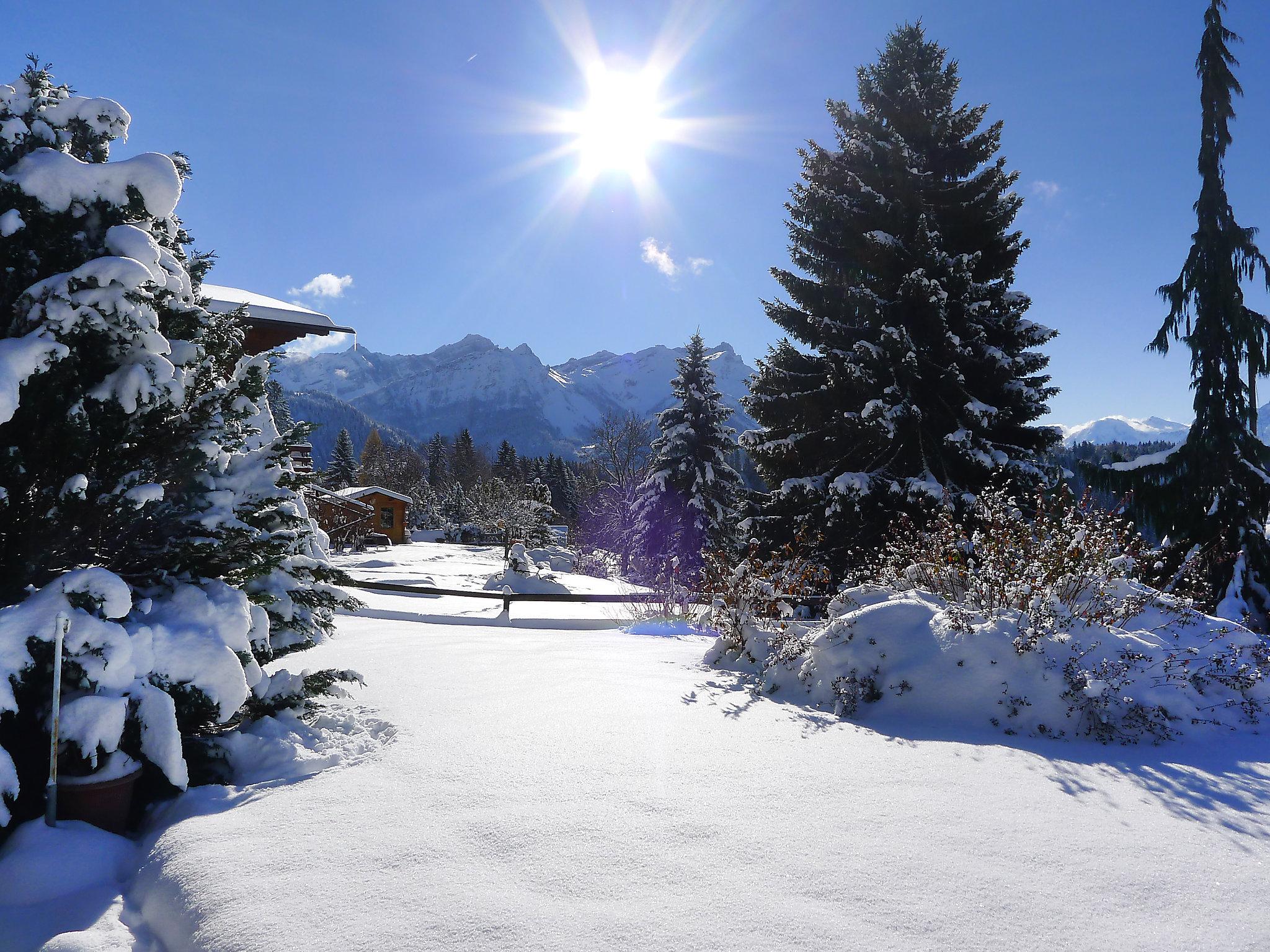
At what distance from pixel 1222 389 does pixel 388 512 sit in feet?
146

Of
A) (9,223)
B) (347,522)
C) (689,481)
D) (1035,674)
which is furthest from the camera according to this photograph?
(347,522)

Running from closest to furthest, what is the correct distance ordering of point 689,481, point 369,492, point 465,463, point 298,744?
1. point 298,744
2. point 689,481
3. point 369,492
4. point 465,463

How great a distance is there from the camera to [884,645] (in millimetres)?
5074

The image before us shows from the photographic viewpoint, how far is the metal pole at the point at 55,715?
8.93ft

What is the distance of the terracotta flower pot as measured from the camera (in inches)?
112

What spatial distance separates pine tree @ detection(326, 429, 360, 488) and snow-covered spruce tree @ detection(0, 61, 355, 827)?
5183 centimetres

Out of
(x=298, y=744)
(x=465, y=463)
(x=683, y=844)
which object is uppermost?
(x=465, y=463)

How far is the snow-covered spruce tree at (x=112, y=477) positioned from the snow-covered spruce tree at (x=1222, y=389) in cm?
1315

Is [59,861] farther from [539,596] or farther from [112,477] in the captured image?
[539,596]

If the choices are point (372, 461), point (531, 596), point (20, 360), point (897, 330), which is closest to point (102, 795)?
point (20, 360)

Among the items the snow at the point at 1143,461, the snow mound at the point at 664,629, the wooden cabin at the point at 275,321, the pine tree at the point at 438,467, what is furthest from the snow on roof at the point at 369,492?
the snow at the point at 1143,461

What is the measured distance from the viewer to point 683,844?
262 cm

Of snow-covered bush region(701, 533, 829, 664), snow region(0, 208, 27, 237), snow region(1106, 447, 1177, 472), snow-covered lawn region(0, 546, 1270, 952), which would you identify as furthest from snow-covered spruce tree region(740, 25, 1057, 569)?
snow region(0, 208, 27, 237)

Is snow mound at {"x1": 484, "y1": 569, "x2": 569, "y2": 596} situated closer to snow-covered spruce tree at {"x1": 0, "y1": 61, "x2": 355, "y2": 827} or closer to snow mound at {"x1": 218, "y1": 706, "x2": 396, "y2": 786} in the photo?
snow mound at {"x1": 218, "y1": 706, "x2": 396, "y2": 786}
